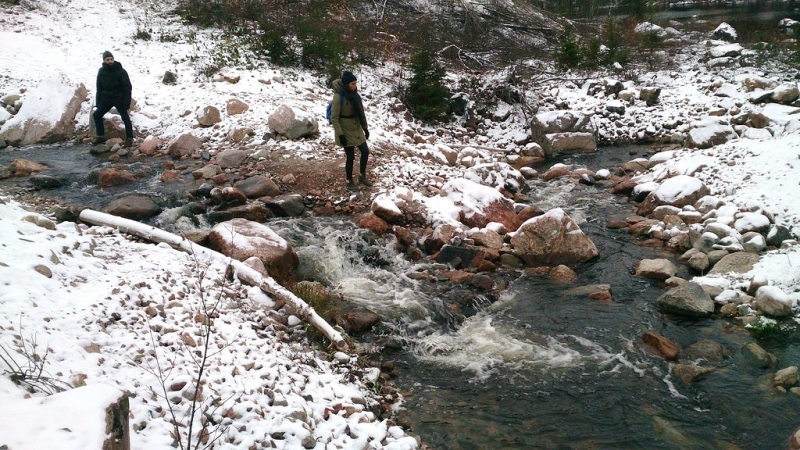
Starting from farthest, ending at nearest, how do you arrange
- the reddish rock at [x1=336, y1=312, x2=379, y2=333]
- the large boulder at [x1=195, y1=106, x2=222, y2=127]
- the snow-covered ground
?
the large boulder at [x1=195, y1=106, x2=222, y2=127]
the reddish rock at [x1=336, y1=312, x2=379, y2=333]
the snow-covered ground

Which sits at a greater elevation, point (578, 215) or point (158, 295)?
point (158, 295)

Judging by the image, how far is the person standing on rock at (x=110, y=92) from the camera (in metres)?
10.7

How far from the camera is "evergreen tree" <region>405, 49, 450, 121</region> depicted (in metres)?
13.7

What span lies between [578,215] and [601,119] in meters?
6.32

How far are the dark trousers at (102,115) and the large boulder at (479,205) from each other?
7.01 meters

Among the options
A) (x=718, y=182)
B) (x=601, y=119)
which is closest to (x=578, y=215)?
(x=718, y=182)

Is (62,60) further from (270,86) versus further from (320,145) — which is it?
(320,145)

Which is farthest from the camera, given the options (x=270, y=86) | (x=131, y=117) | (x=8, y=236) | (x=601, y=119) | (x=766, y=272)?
(x=601, y=119)

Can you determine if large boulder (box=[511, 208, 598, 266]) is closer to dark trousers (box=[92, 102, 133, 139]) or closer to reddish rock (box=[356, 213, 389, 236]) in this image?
reddish rock (box=[356, 213, 389, 236])

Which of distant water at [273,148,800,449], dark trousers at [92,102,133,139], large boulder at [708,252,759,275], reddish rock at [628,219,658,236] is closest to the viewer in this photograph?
distant water at [273,148,800,449]

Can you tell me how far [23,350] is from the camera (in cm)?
349

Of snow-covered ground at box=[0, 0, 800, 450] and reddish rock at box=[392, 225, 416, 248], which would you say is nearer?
snow-covered ground at box=[0, 0, 800, 450]

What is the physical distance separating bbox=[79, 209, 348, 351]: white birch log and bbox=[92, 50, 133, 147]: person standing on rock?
551 centimetres

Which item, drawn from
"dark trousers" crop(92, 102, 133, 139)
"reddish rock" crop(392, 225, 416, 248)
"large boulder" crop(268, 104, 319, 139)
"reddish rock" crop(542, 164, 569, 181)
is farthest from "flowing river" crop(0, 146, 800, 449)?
"reddish rock" crop(542, 164, 569, 181)
